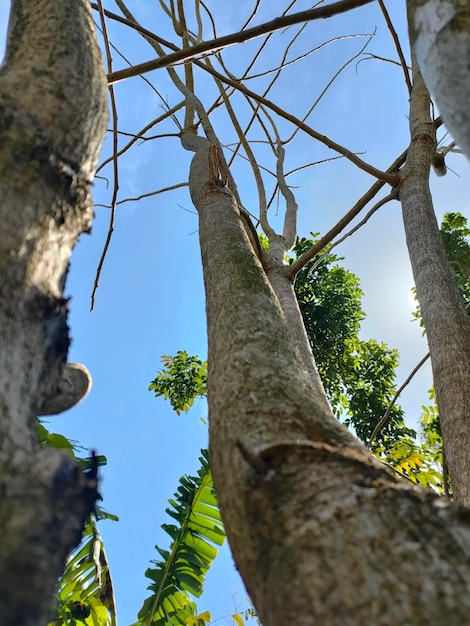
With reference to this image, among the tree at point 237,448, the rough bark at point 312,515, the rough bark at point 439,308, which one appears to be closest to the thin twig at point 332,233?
the rough bark at point 439,308

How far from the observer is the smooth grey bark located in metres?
0.61

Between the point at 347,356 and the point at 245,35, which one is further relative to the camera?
the point at 347,356

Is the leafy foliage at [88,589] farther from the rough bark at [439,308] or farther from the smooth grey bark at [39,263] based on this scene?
the smooth grey bark at [39,263]

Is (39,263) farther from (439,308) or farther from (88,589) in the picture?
(88,589)

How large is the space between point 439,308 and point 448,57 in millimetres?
1912

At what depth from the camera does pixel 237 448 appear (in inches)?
33.8

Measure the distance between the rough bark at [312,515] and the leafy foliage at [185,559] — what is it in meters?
3.62

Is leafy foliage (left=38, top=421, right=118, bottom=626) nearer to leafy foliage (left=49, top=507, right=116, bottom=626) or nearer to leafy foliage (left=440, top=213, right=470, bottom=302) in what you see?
leafy foliage (left=49, top=507, right=116, bottom=626)

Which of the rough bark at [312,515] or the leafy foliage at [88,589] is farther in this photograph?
the leafy foliage at [88,589]

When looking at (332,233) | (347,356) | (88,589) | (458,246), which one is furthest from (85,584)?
(458,246)

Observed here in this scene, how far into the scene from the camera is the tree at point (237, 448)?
602mm

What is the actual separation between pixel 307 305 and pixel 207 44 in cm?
637

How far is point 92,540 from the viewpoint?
4.03m

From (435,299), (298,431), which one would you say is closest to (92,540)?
(435,299)
